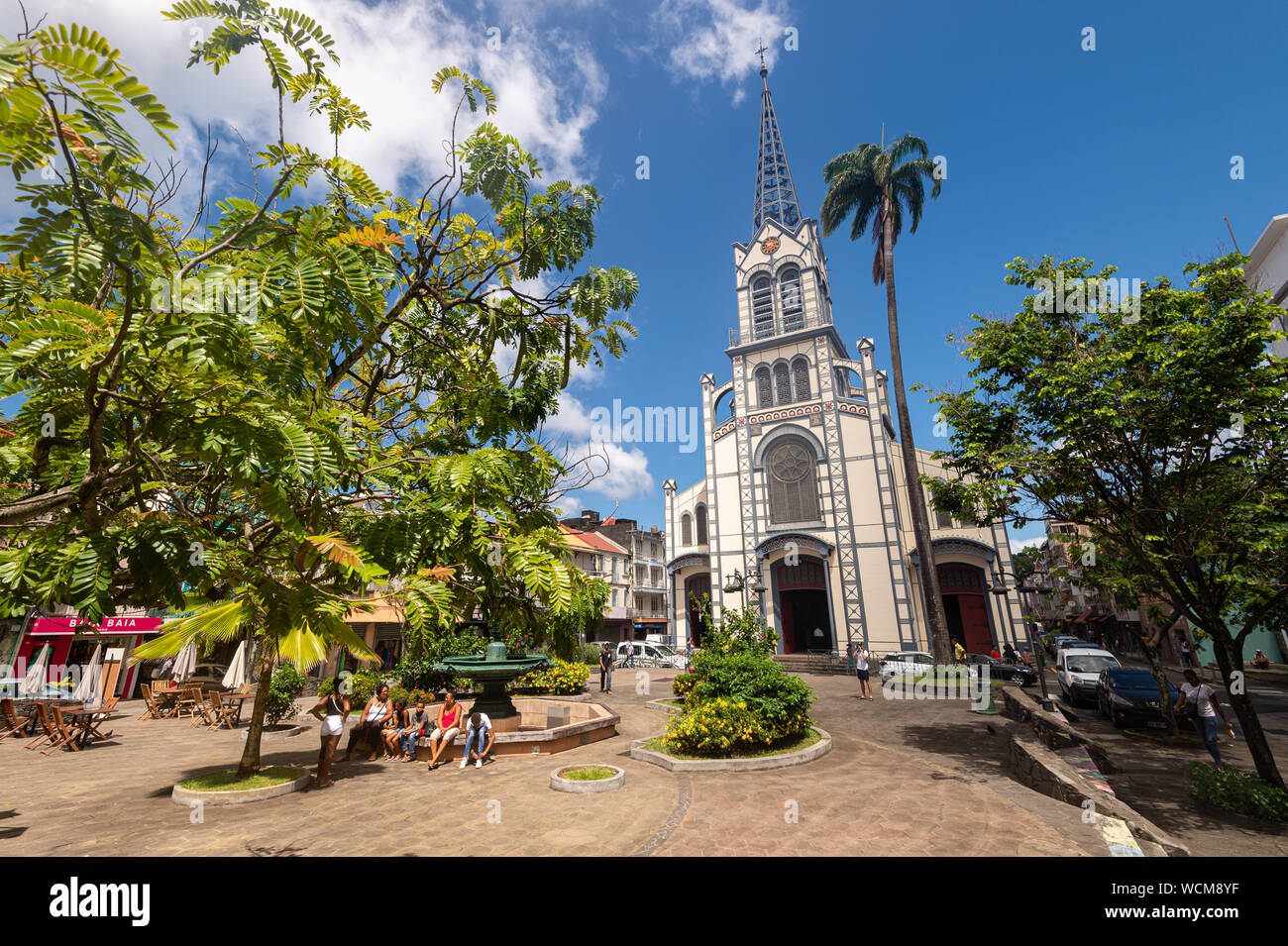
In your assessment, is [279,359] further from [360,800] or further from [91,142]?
[360,800]

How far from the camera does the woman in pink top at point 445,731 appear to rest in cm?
985

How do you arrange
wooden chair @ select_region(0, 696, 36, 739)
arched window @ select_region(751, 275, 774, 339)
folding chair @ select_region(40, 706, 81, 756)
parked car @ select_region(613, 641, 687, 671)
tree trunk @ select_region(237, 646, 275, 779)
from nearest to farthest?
1. tree trunk @ select_region(237, 646, 275, 779)
2. folding chair @ select_region(40, 706, 81, 756)
3. wooden chair @ select_region(0, 696, 36, 739)
4. parked car @ select_region(613, 641, 687, 671)
5. arched window @ select_region(751, 275, 774, 339)

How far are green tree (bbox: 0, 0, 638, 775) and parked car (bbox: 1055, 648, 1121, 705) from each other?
20.7 m

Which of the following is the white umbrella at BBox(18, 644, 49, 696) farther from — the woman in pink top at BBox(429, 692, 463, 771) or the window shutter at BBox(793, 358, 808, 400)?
the window shutter at BBox(793, 358, 808, 400)

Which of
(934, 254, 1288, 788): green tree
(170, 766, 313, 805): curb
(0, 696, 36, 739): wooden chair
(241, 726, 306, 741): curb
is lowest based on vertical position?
(241, 726, 306, 741): curb

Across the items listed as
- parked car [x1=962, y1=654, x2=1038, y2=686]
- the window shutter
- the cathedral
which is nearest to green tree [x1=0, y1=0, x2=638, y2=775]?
parked car [x1=962, y1=654, x2=1038, y2=686]

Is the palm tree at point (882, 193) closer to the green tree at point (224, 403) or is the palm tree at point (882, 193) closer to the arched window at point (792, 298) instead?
the arched window at point (792, 298)

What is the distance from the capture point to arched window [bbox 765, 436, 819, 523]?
3272 centimetres

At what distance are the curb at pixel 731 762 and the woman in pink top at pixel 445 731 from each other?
3.44m

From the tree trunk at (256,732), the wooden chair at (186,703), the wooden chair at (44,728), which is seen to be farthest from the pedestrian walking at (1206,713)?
the wooden chair at (186,703)

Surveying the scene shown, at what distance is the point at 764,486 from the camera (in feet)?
111

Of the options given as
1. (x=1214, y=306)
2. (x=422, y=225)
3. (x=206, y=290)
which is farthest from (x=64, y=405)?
(x=1214, y=306)

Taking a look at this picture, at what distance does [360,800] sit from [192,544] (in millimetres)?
6384

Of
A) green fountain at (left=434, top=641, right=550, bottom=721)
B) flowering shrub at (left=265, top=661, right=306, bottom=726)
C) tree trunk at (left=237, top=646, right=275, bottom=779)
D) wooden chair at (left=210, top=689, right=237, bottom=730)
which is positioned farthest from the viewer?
wooden chair at (left=210, top=689, right=237, bottom=730)
